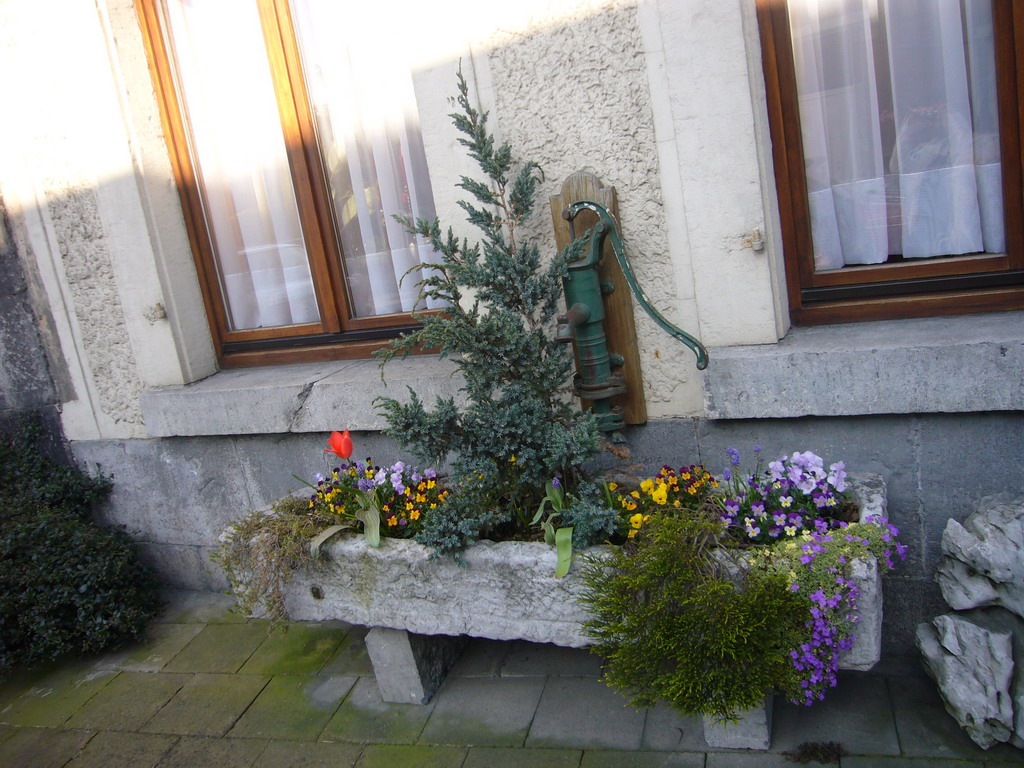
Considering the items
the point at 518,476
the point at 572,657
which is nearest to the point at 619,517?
the point at 518,476

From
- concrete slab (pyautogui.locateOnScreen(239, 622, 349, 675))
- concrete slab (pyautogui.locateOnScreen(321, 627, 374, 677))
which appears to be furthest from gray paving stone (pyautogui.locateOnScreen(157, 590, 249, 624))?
concrete slab (pyautogui.locateOnScreen(321, 627, 374, 677))

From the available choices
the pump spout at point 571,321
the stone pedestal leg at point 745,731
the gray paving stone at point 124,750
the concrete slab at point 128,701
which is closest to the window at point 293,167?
the pump spout at point 571,321

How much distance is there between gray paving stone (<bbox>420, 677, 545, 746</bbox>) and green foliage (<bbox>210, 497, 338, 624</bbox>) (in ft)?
2.30

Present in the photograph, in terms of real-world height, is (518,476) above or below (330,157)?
below

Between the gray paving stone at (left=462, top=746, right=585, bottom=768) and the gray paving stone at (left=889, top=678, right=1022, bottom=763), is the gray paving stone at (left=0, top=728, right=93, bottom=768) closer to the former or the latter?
the gray paving stone at (left=462, top=746, right=585, bottom=768)

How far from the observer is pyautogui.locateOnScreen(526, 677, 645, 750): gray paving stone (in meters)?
2.80

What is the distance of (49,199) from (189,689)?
8.05 ft

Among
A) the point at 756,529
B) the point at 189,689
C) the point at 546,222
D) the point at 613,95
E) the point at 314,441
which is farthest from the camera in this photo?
the point at 314,441

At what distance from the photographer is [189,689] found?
364 cm

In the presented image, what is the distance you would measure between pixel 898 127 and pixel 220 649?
3570 millimetres

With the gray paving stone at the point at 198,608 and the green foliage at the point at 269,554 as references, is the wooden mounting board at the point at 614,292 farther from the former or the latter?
the gray paving stone at the point at 198,608

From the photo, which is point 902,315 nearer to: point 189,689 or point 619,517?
point 619,517

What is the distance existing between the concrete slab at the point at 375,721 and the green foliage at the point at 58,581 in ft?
4.61

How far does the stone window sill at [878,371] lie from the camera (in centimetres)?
260
